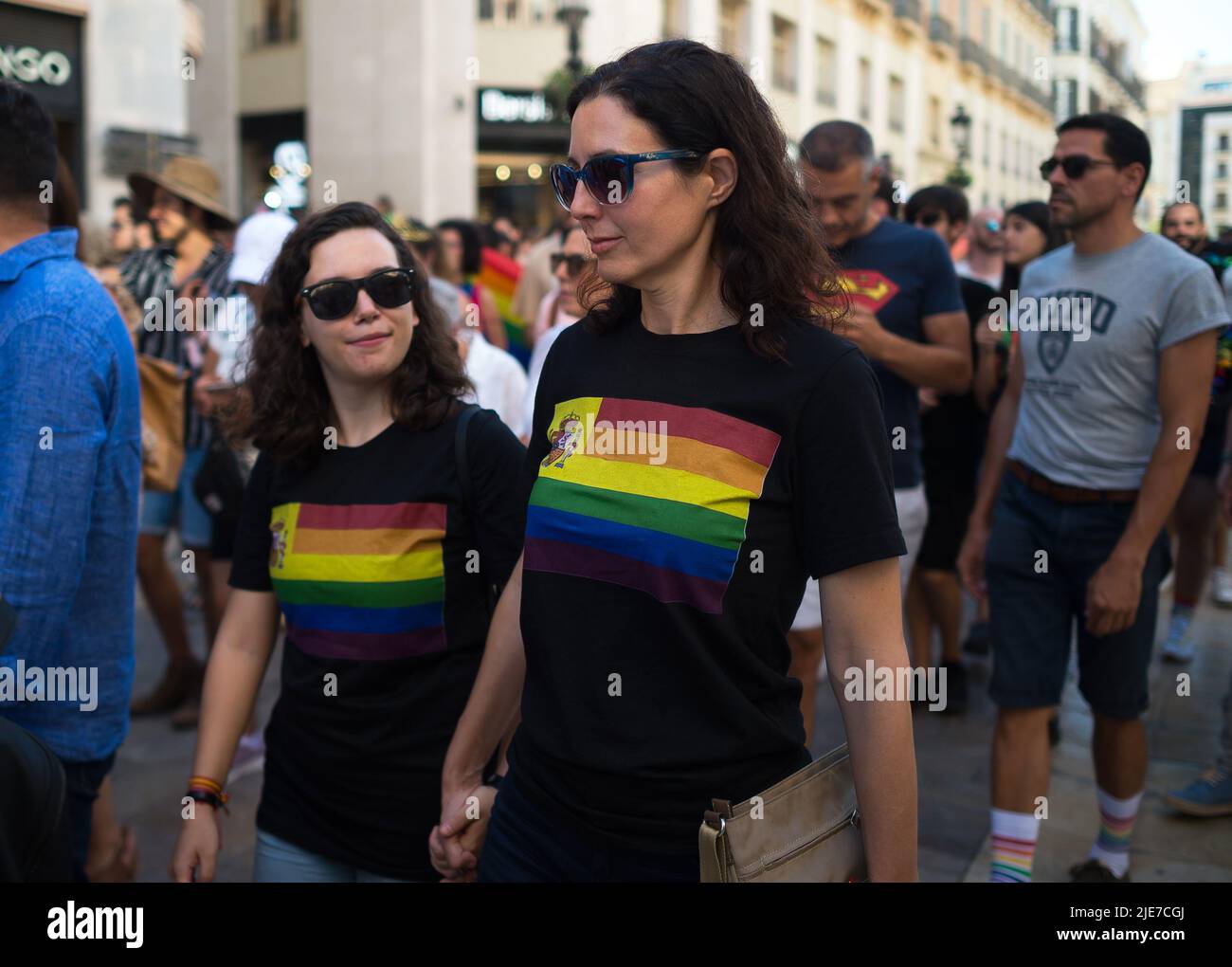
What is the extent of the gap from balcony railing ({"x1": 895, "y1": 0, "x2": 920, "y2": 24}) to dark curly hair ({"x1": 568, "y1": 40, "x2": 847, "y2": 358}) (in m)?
36.1

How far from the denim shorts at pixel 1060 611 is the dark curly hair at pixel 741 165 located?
198 cm

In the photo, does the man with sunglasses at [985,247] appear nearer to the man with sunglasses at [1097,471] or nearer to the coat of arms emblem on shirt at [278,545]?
the man with sunglasses at [1097,471]

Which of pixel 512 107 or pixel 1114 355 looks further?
pixel 512 107

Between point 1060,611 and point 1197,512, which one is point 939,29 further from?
point 1060,611

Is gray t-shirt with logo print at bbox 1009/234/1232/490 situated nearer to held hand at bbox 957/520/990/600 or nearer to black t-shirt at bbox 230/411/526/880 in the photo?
held hand at bbox 957/520/990/600

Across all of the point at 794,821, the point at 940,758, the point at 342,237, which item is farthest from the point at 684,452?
the point at 940,758

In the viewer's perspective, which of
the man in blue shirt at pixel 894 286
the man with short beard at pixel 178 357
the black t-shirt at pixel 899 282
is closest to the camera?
the man in blue shirt at pixel 894 286

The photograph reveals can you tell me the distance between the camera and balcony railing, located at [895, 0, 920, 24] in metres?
35.0

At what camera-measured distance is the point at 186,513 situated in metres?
5.47

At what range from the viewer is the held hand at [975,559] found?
4.05m

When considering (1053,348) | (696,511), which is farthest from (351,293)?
(1053,348)

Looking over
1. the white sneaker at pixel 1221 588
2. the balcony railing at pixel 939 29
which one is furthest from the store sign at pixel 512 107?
the white sneaker at pixel 1221 588

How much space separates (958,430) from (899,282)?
5.59 feet

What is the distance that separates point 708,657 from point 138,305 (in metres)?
4.61
